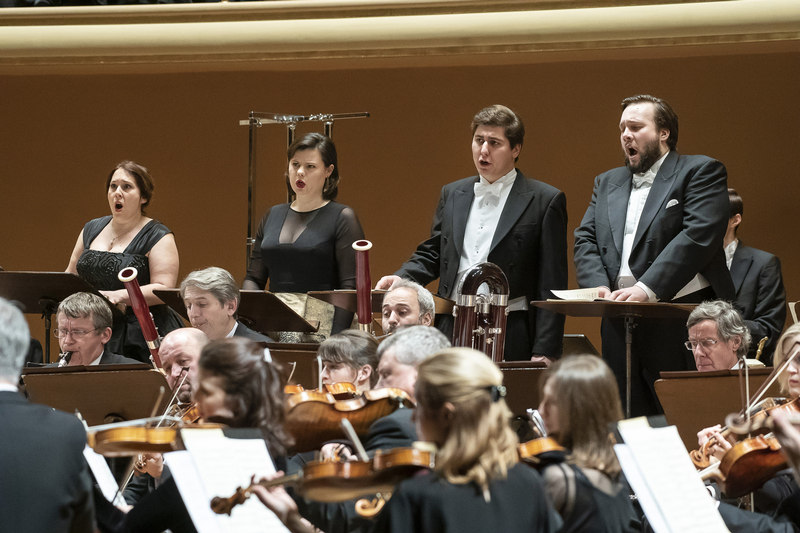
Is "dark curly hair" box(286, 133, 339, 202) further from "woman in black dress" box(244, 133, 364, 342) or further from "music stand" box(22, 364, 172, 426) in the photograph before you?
"music stand" box(22, 364, 172, 426)

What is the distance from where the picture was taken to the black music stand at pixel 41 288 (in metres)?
4.51

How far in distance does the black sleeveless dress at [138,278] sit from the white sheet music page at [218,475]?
255 cm

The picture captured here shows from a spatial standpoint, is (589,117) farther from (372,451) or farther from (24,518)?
(24,518)

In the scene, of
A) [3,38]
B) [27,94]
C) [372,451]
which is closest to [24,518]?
[372,451]

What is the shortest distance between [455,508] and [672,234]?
2.64 m

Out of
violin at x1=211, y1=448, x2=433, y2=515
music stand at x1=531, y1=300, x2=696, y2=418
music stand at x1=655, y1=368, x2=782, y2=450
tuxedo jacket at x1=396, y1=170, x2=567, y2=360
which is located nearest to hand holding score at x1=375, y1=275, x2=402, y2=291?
tuxedo jacket at x1=396, y1=170, x2=567, y2=360

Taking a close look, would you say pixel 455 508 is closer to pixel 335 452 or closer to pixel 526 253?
pixel 335 452

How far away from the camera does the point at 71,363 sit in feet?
14.5

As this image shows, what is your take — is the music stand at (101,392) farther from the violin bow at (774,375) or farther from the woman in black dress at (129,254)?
the violin bow at (774,375)

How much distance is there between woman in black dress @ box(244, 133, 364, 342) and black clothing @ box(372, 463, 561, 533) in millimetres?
2759

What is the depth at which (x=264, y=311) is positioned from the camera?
14.3 ft

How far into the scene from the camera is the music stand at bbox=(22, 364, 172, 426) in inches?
138

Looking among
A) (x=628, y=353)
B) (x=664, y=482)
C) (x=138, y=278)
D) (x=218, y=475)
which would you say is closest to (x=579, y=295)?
(x=628, y=353)

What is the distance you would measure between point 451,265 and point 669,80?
2.68 m
